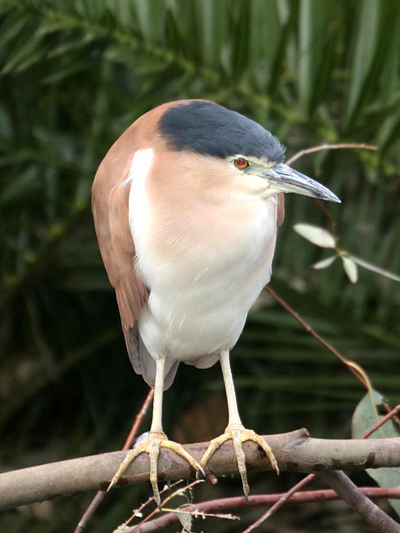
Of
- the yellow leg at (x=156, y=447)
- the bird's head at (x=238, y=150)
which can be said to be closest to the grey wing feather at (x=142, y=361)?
the yellow leg at (x=156, y=447)

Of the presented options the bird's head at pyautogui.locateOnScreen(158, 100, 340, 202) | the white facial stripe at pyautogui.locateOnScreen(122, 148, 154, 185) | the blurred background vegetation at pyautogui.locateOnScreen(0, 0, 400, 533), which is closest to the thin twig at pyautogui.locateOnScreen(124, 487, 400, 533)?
the bird's head at pyautogui.locateOnScreen(158, 100, 340, 202)

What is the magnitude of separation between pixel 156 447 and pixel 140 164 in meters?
0.62

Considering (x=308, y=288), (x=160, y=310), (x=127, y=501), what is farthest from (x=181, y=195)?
(x=127, y=501)

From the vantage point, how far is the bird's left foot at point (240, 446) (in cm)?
168

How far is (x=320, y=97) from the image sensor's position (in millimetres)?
2896

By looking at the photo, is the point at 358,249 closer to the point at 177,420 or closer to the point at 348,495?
the point at 177,420

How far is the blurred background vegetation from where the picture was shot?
2.92 metres

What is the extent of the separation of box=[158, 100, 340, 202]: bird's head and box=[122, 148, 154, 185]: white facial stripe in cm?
6

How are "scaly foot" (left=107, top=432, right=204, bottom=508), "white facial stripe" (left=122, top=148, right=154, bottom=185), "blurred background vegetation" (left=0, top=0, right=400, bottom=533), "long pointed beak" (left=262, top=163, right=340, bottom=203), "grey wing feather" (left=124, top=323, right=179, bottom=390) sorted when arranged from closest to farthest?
"scaly foot" (left=107, top=432, right=204, bottom=508) → "long pointed beak" (left=262, top=163, right=340, bottom=203) → "white facial stripe" (left=122, top=148, right=154, bottom=185) → "grey wing feather" (left=124, top=323, right=179, bottom=390) → "blurred background vegetation" (left=0, top=0, right=400, bottom=533)

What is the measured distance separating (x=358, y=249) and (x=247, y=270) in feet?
5.07

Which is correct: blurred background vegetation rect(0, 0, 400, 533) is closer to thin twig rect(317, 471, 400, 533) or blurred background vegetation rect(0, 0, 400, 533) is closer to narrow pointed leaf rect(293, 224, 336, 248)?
narrow pointed leaf rect(293, 224, 336, 248)

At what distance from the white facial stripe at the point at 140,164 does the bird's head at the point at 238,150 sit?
6cm

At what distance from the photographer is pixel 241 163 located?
182cm

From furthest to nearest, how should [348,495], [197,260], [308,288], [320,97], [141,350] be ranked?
[308,288], [320,97], [141,350], [197,260], [348,495]
